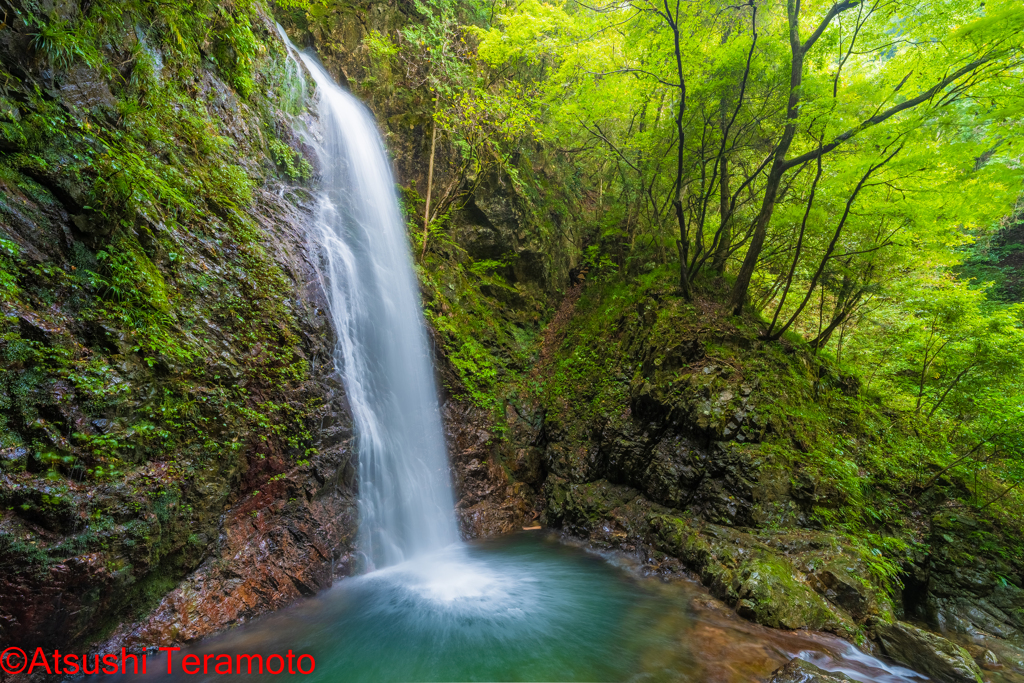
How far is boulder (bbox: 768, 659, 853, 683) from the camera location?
3.25m

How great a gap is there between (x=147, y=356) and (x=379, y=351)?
3.36 m

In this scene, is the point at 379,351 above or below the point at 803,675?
above

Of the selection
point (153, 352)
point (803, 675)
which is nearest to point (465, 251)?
point (153, 352)

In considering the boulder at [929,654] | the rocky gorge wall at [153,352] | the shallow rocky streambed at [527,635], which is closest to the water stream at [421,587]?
the shallow rocky streambed at [527,635]

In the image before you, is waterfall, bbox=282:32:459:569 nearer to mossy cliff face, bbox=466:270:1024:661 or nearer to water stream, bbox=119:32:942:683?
A: water stream, bbox=119:32:942:683

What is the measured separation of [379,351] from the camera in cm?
713

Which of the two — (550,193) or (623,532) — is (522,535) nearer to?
(623,532)

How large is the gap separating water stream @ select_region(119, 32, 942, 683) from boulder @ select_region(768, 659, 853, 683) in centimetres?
22

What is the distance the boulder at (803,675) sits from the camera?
10.7 feet

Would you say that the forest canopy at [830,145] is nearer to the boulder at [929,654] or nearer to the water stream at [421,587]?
the water stream at [421,587]

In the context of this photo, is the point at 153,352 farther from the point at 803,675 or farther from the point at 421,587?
the point at 803,675
